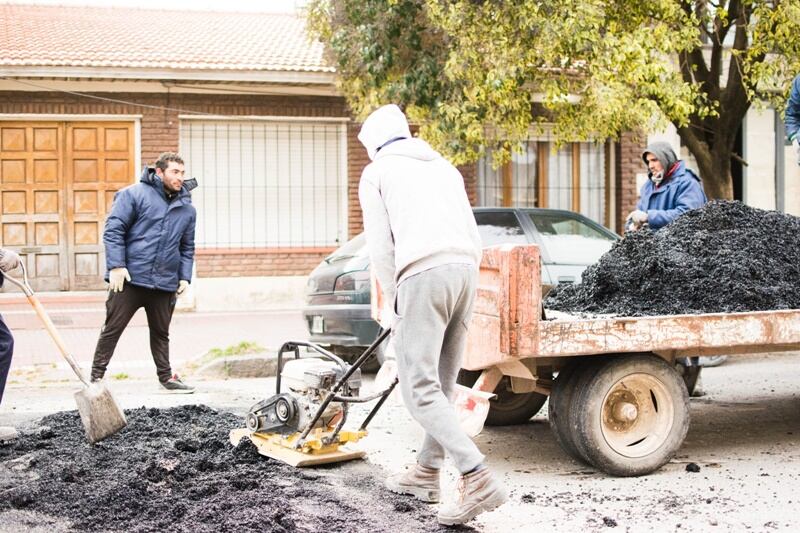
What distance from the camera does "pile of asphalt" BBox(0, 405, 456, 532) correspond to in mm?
4465

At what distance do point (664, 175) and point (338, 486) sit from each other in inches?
158

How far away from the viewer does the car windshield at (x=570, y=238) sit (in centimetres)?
962

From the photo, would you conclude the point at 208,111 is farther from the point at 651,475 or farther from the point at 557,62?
the point at 651,475

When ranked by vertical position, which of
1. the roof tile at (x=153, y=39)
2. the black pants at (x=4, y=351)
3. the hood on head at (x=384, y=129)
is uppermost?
the roof tile at (x=153, y=39)

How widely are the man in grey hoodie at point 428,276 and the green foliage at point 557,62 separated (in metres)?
6.09

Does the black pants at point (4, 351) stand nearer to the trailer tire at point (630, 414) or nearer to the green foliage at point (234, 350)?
the trailer tire at point (630, 414)

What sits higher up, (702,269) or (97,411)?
(702,269)

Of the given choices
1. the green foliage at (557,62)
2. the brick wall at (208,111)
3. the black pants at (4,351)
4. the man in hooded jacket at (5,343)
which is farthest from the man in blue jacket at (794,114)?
the brick wall at (208,111)

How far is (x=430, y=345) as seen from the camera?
449cm

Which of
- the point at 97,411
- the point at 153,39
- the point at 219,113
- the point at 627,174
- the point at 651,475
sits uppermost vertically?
the point at 153,39

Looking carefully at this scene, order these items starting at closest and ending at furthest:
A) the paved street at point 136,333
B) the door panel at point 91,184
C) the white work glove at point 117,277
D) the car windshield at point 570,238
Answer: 1. the white work glove at point 117,277
2. the car windshield at point 570,238
3. the paved street at point 136,333
4. the door panel at point 91,184

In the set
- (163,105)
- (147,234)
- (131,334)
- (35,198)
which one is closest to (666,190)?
(147,234)

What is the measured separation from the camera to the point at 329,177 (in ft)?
57.0

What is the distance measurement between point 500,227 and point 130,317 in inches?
144
